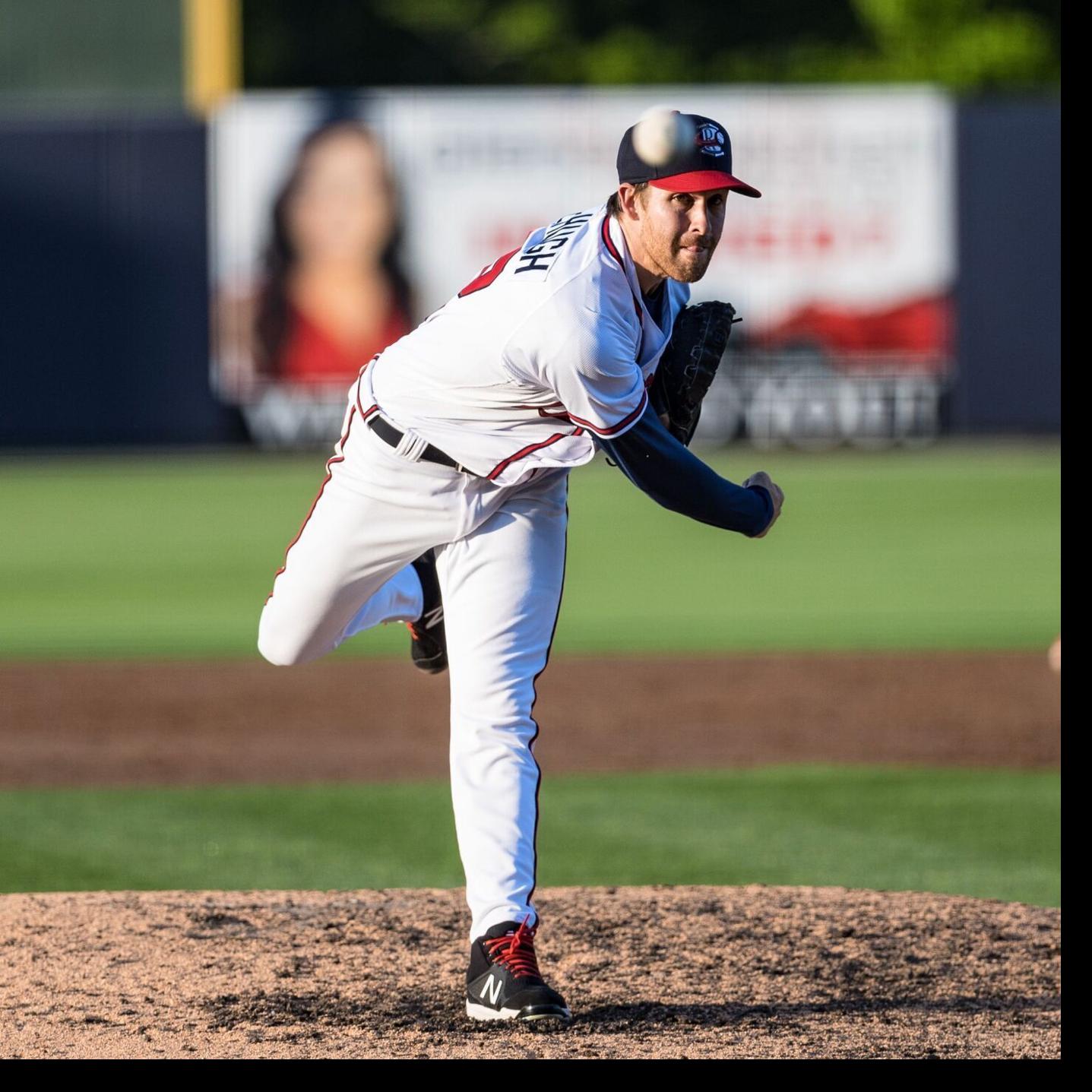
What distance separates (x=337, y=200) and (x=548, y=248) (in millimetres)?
17281

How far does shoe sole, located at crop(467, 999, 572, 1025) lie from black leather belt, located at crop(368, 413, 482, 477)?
3.28 ft

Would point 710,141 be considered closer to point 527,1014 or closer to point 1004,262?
point 527,1014

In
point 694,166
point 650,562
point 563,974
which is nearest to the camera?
point 694,166

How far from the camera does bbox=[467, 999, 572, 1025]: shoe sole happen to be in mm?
3590

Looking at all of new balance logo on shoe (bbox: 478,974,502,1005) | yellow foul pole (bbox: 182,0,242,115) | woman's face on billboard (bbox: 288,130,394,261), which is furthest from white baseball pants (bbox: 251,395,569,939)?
yellow foul pole (bbox: 182,0,242,115)

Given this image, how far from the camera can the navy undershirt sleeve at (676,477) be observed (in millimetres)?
3525

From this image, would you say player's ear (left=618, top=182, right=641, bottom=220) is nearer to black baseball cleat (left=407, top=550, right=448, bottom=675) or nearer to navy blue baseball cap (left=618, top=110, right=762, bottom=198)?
navy blue baseball cap (left=618, top=110, right=762, bottom=198)

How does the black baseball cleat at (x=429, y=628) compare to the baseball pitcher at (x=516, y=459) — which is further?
the black baseball cleat at (x=429, y=628)

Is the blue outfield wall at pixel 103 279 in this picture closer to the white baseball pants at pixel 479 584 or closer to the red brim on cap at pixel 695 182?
the white baseball pants at pixel 479 584

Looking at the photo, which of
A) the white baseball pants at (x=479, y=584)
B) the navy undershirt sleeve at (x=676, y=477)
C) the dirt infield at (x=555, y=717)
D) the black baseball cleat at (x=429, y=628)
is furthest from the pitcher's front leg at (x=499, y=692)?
the dirt infield at (x=555, y=717)

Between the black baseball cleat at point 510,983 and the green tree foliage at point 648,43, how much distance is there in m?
27.4

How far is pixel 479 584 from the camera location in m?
3.74

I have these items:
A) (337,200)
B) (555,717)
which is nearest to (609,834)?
(555,717)

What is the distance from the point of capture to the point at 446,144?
2053 centimetres
